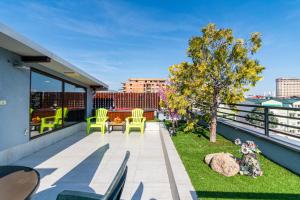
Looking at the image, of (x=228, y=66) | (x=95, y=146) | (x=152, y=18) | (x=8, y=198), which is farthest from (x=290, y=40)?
(x=8, y=198)

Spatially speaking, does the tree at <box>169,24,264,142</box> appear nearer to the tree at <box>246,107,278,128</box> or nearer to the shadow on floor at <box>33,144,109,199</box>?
the tree at <box>246,107,278,128</box>

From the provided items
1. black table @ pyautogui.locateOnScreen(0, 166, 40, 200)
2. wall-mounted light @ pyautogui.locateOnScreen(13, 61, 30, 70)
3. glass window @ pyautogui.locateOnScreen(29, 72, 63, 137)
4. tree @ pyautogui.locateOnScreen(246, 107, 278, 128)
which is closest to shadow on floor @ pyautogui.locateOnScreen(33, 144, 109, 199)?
black table @ pyautogui.locateOnScreen(0, 166, 40, 200)

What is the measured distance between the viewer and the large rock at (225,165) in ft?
13.2

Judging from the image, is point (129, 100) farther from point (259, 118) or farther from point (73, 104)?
point (259, 118)

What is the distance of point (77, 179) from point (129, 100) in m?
11.2

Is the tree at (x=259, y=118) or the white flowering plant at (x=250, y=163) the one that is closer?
the white flowering plant at (x=250, y=163)

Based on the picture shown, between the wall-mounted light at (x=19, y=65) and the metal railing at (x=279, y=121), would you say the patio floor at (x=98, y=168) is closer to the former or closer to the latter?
the wall-mounted light at (x=19, y=65)

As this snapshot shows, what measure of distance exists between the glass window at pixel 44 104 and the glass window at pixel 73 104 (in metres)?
0.66

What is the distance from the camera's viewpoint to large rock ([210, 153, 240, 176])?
4023mm

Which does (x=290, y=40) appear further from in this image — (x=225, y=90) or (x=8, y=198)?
(x=8, y=198)

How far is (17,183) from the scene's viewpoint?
1.84 metres

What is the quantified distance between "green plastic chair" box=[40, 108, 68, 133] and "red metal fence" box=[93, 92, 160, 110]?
6060mm

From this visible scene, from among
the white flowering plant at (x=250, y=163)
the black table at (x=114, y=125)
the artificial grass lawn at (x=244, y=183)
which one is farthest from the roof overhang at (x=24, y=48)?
the white flowering plant at (x=250, y=163)

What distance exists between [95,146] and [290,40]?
40.9 ft
